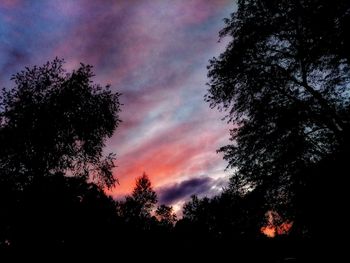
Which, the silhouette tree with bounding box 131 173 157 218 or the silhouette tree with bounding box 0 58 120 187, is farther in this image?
the silhouette tree with bounding box 131 173 157 218

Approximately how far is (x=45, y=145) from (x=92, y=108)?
595 cm

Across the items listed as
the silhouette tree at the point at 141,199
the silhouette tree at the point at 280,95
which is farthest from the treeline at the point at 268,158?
the silhouette tree at the point at 141,199

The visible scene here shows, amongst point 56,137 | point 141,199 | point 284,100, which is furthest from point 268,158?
point 141,199

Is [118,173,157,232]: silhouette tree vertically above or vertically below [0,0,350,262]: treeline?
above

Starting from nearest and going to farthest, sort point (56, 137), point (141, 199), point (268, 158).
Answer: point (268, 158) < point (56, 137) < point (141, 199)

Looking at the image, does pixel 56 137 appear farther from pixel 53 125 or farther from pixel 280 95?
pixel 280 95

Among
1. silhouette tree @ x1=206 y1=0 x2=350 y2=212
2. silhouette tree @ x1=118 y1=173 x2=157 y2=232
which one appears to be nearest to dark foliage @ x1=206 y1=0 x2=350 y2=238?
silhouette tree @ x1=206 y1=0 x2=350 y2=212

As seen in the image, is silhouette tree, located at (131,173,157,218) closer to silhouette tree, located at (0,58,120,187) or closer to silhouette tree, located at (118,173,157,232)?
silhouette tree, located at (118,173,157,232)

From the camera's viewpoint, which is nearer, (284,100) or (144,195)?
(284,100)

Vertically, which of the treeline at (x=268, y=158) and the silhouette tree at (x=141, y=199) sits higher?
the silhouette tree at (x=141, y=199)

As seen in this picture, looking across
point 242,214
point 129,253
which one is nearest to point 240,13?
point 242,214

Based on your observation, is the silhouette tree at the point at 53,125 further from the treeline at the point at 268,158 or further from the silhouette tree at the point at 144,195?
the silhouette tree at the point at 144,195

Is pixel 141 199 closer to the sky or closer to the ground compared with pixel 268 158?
closer to the sky

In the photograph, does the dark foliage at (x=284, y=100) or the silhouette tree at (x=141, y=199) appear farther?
the silhouette tree at (x=141, y=199)
